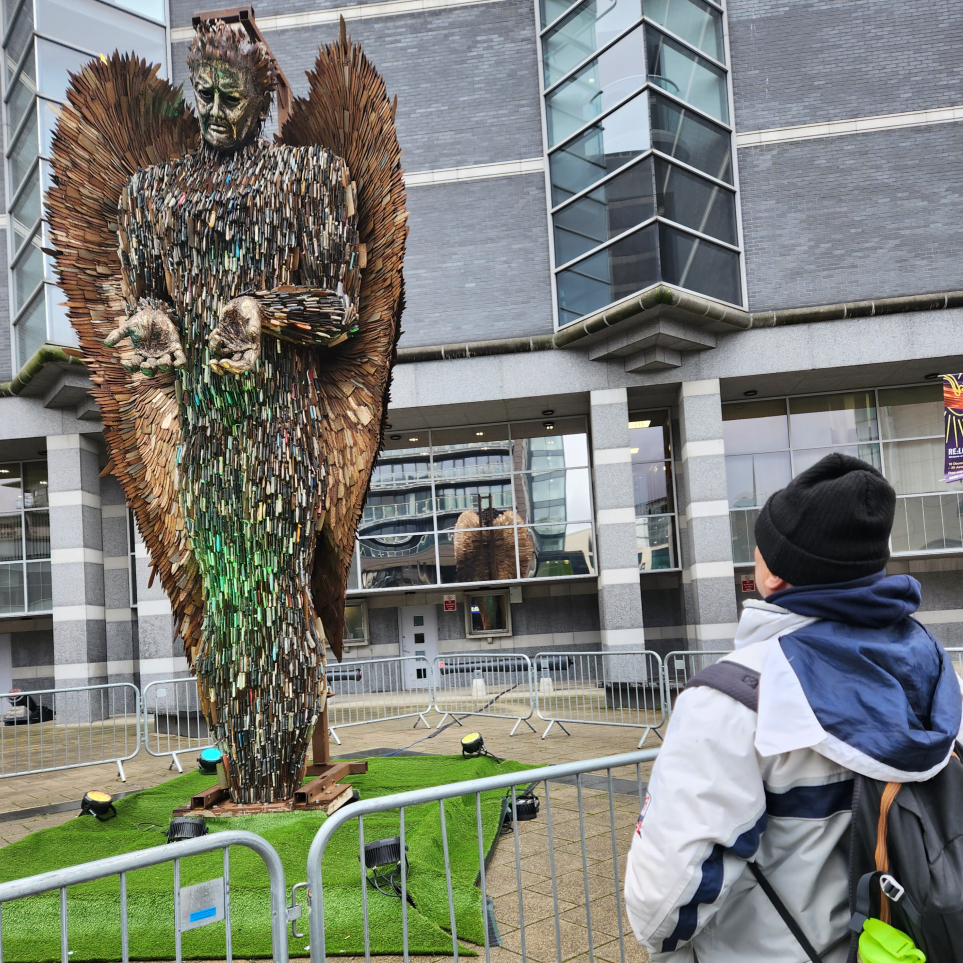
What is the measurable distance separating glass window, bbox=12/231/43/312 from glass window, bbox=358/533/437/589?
7922mm

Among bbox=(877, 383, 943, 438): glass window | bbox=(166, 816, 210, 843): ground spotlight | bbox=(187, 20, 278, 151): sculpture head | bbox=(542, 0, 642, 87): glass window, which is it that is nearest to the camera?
bbox=(166, 816, 210, 843): ground spotlight

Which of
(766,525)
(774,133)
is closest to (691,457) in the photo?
(774,133)

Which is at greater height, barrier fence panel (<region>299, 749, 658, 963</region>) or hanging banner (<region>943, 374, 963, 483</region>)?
hanging banner (<region>943, 374, 963, 483</region>)

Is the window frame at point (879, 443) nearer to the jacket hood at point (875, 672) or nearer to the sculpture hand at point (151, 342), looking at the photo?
the sculpture hand at point (151, 342)

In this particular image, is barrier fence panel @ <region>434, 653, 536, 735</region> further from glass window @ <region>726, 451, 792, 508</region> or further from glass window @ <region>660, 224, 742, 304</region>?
glass window @ <region>660, 224, 742, 304</region>

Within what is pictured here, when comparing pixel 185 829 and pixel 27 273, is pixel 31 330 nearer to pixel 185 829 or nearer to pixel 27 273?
pixel 27 273

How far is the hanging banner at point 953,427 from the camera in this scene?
42.5 ft

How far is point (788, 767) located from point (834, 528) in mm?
467

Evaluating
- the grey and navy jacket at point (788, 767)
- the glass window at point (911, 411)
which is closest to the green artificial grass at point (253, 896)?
the grey and navy jacket at point (788, 767)

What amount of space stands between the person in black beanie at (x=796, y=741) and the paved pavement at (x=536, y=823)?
4.65 feet

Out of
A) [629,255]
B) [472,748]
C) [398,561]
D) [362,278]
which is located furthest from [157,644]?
[362,278]

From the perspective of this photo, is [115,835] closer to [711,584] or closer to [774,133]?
[711,584]

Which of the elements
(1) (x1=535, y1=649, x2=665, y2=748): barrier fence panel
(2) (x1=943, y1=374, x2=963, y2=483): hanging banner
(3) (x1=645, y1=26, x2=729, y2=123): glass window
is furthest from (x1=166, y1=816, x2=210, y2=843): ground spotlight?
(3) (x1=645, y1=26, x2=729, y2=123): glass window

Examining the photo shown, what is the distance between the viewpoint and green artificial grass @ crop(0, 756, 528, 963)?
11.8 feet
